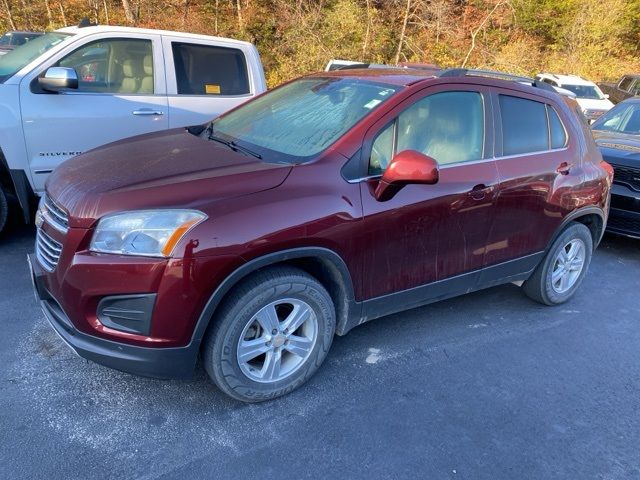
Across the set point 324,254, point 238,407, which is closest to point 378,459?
point 238,407

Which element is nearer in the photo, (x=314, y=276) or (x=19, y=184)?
(x=314, y=276)

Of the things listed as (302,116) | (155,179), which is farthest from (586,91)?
(155,179)

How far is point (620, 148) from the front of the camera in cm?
611

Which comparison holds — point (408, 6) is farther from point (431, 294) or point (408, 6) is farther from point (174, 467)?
point (174, 467)

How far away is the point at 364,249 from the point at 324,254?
0.28 metres

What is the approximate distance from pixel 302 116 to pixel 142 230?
1.42 meters

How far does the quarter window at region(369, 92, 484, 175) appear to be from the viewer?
3.03 metres

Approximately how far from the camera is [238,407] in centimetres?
283

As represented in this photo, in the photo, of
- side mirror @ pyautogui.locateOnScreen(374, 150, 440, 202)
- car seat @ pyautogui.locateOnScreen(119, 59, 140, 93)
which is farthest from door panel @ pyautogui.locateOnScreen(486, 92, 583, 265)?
car seat @ pyautogui.locateOnScreen(119, 59, 140, 93)

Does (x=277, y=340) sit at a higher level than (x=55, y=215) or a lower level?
lower

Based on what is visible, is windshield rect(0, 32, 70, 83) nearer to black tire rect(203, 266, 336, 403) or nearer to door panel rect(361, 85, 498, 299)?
black tire rect(203, 266, 336, 403)

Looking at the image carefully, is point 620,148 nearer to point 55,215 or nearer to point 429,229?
point 429,229

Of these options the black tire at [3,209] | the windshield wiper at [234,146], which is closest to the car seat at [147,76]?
the black tire at [3,209]

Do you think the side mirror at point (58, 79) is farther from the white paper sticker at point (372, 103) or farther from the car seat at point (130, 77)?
the white paper sticker at point (372, 103)
